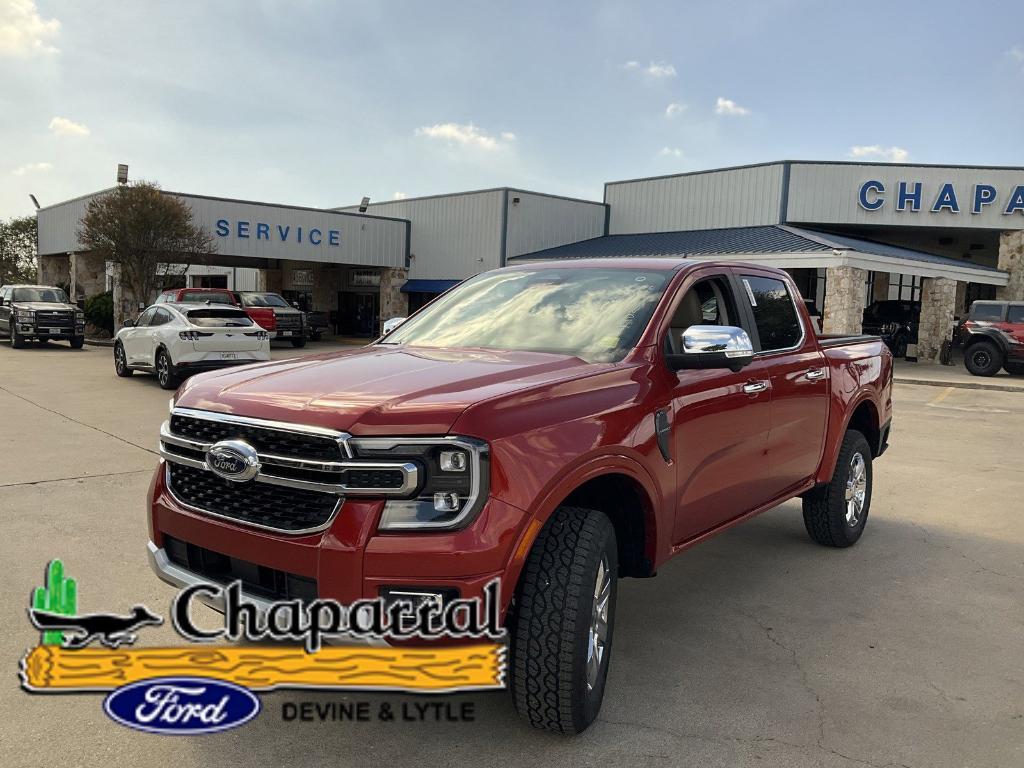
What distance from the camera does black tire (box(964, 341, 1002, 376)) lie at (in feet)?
68.9

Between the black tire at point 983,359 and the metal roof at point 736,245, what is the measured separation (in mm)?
3987

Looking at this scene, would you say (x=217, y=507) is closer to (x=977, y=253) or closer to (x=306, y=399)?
(x=306, y=399)

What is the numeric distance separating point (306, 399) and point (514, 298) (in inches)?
67.7

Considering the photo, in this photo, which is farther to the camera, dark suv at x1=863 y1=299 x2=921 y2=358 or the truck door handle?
dark suv at x1=863 y1=299 x2=921 y2=358

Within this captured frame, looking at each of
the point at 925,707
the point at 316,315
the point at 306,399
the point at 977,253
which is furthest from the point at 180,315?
the point at 977,253

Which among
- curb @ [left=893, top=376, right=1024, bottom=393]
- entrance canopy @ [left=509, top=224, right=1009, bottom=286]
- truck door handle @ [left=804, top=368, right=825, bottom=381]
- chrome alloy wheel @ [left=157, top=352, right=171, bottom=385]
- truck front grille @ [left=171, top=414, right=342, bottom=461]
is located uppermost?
entrance canopy @ [left=509, top=224, right=1009, bottom=286]

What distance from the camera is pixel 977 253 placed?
34.1 metres

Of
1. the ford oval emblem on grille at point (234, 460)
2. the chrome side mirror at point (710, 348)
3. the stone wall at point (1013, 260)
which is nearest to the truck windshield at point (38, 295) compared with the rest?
the ford oval emblem on grille at point (234, 460)

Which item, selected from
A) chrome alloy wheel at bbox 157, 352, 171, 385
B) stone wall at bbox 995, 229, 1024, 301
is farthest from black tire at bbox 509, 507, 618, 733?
stone wall at bbox 995, 229, 1024, 301

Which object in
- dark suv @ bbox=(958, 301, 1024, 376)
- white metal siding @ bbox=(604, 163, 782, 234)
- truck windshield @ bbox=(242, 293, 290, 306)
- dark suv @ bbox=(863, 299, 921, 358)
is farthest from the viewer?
white metal siding @ bbox=(604, 163, 782, 234)

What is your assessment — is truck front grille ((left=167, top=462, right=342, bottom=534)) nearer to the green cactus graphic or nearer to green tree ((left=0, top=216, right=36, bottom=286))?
the green cactus graphic

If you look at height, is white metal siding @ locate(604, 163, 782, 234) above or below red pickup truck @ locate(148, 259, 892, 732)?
above

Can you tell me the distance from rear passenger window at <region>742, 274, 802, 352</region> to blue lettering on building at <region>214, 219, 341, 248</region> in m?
26.2

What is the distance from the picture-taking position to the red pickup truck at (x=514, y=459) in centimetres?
259
